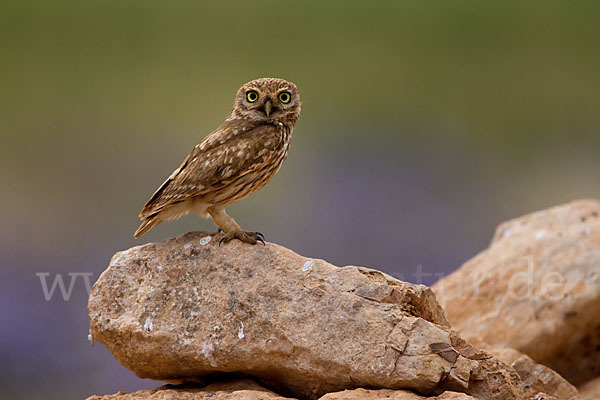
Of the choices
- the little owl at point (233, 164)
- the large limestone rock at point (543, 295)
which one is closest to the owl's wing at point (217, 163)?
the little owl at point (233, 164)

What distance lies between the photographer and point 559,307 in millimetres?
5180

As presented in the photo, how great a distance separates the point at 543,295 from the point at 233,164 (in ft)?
9.24

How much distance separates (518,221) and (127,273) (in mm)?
3810

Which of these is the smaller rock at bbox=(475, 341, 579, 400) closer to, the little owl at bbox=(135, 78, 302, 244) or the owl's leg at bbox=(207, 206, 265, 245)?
the owl's leg at bbox=(207, 206, 265, 245)

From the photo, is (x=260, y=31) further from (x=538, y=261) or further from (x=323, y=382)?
(x=323, y=382)

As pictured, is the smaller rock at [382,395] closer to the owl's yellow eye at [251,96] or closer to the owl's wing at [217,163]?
the owl's wing at [217,163]

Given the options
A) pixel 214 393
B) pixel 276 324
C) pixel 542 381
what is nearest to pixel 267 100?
pixel 276 324

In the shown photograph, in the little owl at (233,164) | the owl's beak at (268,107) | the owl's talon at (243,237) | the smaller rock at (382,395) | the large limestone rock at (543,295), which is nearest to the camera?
the smaller rock at (382,395)

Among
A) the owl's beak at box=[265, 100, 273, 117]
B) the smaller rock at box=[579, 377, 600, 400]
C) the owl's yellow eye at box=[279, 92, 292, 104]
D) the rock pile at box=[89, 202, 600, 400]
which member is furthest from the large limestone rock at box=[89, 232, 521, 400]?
the smaller rock at box=[579, 377, 600, 400]

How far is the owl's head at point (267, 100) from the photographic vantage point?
421 centimetres

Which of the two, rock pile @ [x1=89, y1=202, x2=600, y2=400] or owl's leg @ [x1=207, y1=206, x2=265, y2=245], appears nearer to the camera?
rock pile @ [x1=89, y1=202, x2=600, y2=400]

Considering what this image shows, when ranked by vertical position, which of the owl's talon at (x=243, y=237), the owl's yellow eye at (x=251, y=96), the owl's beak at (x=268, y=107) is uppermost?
the owl's yellow eye at (x=251, y=96)

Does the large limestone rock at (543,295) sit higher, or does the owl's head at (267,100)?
the owl's head at (267,100)

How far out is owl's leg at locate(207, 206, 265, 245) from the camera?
149 inches
